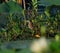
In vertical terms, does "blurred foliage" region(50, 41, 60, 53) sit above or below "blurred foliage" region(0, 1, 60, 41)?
above

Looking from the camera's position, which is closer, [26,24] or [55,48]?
[55,48]

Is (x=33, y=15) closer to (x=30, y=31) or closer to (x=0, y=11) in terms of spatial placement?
(x=30, y=31)

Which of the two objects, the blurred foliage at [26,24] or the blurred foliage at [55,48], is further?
the blurred foliage at [26,24]

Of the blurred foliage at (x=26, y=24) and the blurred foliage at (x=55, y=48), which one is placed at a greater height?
the blurred foliage at (x=55, y=48)

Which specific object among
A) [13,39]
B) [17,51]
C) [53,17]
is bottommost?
[13,39]

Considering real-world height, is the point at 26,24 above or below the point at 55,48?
below

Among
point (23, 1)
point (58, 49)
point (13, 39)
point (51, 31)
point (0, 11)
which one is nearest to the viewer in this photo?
point (58, 49)

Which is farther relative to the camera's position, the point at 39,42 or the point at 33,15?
the point at 33,15

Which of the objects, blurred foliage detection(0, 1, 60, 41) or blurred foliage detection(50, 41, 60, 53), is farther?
blurred foliage detection(0, 1, 60, 41)

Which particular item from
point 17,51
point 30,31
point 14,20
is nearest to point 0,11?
point 14,20

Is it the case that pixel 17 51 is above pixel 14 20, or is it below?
above

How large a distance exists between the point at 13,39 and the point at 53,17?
1.43 meters

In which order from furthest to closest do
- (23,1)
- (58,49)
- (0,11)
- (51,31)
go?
(23,1) < (0,11) < (51,31) < (58,49)

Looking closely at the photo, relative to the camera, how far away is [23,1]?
9.69m
